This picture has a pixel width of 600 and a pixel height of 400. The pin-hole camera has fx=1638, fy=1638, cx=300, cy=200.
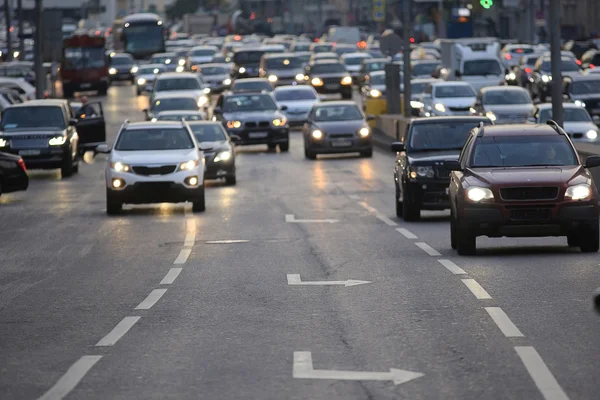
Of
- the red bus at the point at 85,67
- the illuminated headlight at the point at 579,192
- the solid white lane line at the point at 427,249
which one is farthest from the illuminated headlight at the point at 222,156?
the red bus at the point at 85,67

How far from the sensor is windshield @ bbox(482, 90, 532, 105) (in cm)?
4784

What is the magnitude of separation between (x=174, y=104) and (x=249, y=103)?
248 centimetres

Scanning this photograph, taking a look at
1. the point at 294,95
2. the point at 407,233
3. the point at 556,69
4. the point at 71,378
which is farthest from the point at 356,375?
the point at 294,95

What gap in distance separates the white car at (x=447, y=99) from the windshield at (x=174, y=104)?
7.24 meters

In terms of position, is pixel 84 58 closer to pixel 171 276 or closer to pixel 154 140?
pixel 154 140

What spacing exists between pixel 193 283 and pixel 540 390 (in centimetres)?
754

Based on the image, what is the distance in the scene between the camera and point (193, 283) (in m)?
16.8

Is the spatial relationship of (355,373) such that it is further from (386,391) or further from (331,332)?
(331,332)

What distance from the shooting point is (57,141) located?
38625mm

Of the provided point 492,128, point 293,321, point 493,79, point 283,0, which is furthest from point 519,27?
point 293,321

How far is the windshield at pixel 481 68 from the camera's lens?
62219mm

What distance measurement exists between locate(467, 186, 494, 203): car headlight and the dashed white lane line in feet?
20.0

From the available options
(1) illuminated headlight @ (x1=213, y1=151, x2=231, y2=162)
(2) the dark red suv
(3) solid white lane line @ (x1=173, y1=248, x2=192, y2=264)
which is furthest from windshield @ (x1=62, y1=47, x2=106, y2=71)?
(2) the dark red suv

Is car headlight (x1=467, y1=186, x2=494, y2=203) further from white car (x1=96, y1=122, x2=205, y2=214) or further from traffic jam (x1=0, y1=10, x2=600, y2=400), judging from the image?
white car (x1=96, y1=122, x2=205, y2=214)
